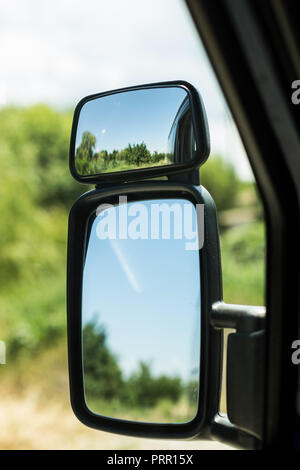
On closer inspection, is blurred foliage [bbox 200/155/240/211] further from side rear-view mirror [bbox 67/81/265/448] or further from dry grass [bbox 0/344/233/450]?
side rear-view mirror [bbox 67/81/265/448]

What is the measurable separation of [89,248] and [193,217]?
283mm

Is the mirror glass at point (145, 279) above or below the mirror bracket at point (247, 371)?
above

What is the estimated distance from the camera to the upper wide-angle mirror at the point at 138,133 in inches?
45.6

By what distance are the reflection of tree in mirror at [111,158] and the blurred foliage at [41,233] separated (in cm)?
841

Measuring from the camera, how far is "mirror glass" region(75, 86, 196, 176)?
117cm

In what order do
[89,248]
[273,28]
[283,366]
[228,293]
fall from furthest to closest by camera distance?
[228,293] → [89,248] → [283,366] → [273,28]

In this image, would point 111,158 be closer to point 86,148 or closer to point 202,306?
point 86,148

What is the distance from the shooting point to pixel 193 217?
1203 millimetres

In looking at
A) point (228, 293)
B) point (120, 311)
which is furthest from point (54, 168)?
point (120, 311)

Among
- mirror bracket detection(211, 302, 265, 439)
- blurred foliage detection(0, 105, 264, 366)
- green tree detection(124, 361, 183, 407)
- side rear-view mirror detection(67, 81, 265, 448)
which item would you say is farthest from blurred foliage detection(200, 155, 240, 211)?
mirror bracket detection(211, 302, 265, 439)

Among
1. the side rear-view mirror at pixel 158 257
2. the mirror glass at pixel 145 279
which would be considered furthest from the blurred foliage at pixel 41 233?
the side rear-view mirror at pixel 158 257

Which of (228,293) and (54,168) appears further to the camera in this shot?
(54,168)

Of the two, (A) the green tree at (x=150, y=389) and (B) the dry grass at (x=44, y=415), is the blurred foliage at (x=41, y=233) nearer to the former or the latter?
(B) the dry grass at (x=44, y=415)

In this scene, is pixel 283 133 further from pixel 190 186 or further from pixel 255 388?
pixel 255 388
